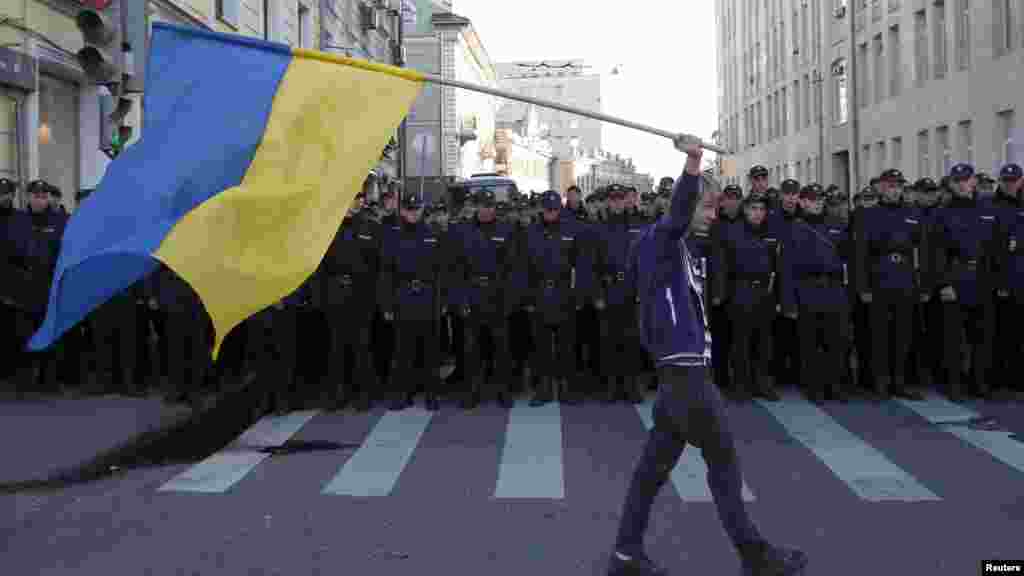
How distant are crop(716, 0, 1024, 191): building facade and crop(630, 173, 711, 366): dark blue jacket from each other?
952 cm

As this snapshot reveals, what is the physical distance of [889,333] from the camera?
1267 cm

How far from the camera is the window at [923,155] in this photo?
123 feet

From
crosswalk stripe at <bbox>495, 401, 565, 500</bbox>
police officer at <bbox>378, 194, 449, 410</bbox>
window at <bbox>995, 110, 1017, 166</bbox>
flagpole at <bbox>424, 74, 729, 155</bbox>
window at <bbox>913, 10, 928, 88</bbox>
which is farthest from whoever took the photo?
window at <bbox>913, 10, 928, 88</bbox>

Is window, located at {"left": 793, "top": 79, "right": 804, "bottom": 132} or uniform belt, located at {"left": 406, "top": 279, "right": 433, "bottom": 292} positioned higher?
window, located at {"left": 793, "top": 79, "right": 804, "bottom": 132}

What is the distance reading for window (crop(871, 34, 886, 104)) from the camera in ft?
138

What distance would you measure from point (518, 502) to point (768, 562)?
7.93 ft

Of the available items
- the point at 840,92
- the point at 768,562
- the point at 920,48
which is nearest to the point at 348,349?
the point at 768,562

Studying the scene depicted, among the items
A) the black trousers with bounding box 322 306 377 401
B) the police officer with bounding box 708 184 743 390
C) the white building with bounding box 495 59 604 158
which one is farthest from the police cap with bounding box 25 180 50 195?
the white building with bounding box 495 59 604 158

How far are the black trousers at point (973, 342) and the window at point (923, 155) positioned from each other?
26.1m

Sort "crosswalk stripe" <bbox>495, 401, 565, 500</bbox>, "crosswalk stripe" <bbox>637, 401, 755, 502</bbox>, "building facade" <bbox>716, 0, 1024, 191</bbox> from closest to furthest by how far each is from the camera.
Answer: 1. "crosswalk stripe" <bbox>637, 401, 755, 502</bbox>
2. "crosswalk stripe" <bbox>495, 401, 565, 500</bbox>
3. "building facade" <bbox>716, 0, 1024, 191</bbox>

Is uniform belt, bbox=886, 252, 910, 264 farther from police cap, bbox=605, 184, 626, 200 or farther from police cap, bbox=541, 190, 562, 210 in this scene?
police cap, bbox=541, 190, 562, 210

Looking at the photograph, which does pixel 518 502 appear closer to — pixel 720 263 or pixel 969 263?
pixel 720 263

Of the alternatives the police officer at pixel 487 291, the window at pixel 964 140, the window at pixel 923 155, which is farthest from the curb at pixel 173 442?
the window at pixel 923 155

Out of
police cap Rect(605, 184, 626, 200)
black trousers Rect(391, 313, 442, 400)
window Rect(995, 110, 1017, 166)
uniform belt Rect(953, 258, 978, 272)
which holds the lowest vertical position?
black trousers Rect(391, 313, 442, 400)
